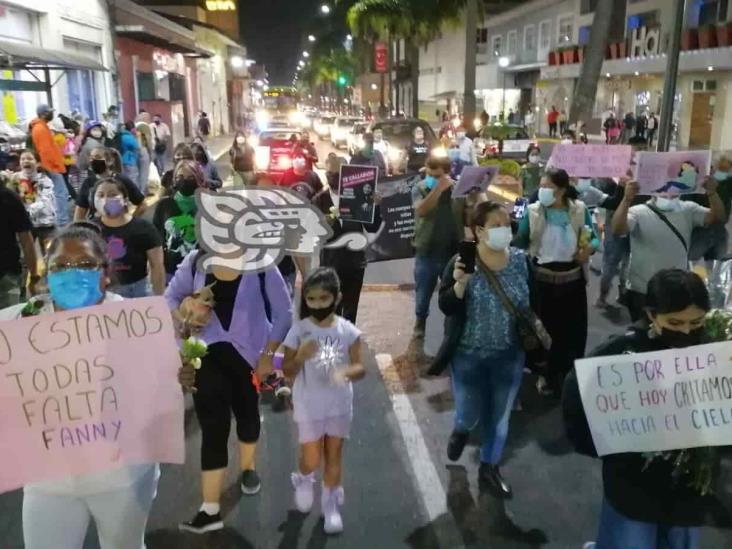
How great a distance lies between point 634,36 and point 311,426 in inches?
1306

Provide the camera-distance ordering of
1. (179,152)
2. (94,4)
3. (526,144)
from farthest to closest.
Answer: (94,4) → (526,144) → (179,152)

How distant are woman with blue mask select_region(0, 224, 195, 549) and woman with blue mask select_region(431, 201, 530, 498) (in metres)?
1.68

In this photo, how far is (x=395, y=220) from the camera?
23.1ft

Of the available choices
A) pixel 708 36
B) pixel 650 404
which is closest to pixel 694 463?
pixel 650 404

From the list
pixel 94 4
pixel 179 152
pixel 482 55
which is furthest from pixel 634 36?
pixel 179 152

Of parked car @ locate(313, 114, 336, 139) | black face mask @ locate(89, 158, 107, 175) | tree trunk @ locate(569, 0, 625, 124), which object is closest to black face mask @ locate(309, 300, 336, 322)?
black face mask @ locate(89, 158, 107, 175)

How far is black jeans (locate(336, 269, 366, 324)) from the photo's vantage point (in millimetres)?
6199

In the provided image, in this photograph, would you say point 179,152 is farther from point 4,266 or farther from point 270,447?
point 270,447

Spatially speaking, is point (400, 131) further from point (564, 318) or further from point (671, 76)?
point (564, 318)

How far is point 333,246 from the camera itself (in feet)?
20.0

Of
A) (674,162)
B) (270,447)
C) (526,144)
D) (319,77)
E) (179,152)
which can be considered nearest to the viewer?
(270,447)

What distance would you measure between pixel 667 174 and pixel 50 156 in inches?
351

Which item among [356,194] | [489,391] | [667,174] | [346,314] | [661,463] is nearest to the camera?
[661,463]

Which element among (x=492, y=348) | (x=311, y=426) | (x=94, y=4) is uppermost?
(x=94, y=4)
